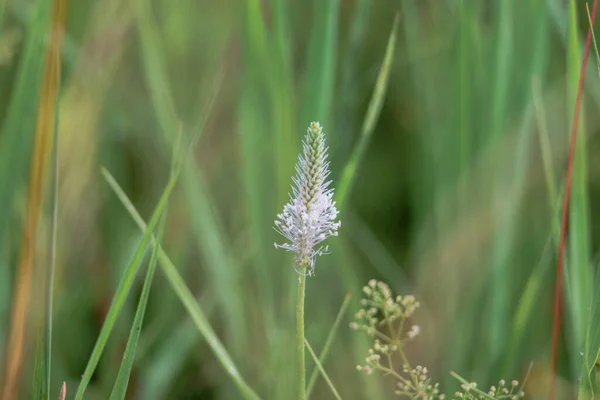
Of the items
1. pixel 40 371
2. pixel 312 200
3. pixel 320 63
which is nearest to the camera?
pixel 312 200

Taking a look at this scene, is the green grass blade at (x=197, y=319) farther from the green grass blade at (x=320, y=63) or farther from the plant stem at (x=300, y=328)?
the green grass blade at (x=320, y=63)

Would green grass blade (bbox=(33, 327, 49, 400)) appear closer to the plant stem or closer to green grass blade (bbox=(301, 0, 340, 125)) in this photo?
the plant stem

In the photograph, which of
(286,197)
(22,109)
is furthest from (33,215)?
(286,197)

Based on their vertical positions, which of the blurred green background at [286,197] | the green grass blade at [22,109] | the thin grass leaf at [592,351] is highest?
the green grass blade at [22,109]

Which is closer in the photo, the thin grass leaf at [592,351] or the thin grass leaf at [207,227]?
the thin grass leaf at [592,351]

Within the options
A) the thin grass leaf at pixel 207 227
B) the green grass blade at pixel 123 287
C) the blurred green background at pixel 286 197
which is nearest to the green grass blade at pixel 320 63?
the blurred green background at pixel 286 197

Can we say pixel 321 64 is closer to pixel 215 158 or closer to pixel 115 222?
pixel 215 158

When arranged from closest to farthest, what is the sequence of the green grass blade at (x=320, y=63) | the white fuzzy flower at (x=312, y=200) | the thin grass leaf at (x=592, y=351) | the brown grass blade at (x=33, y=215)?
the white fuzzy flower at (x=312, y=200), the thin grass leaf at (x=592, y=351), the brown grass blade at (x=33, y=215), the green grass blade at (x=320, y=63)

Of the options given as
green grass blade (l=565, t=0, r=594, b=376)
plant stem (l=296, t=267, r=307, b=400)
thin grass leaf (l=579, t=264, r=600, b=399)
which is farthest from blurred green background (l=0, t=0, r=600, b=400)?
plant stem (l=296, t=267, r=307, b=400)

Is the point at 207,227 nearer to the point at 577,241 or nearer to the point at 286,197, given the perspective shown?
the point at 286,197

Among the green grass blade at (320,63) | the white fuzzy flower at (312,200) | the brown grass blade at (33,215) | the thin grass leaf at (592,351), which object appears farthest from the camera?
the green grass blade at (320,63)
